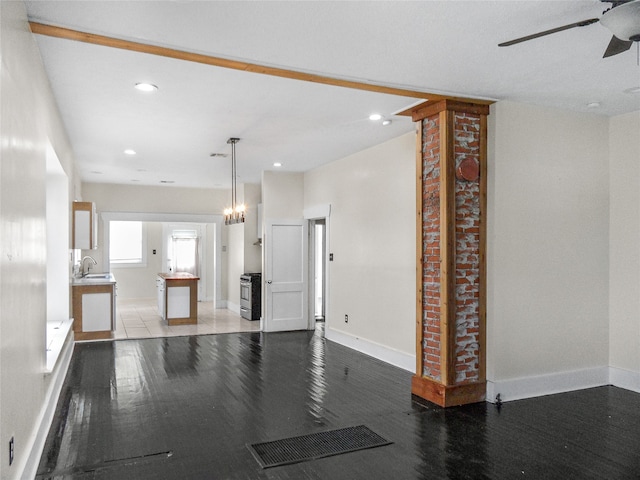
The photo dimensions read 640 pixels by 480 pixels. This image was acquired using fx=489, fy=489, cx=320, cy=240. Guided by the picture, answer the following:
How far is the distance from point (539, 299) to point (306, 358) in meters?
2.93

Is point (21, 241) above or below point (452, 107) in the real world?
below

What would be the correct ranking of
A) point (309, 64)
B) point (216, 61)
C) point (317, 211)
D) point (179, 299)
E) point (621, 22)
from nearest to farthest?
point (621, 22), point (216, 61), point (309, 64), point (317, 211), point (179, 299)

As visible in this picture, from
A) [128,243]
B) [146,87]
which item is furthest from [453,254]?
[128,243]

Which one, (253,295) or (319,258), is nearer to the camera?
(253,295)

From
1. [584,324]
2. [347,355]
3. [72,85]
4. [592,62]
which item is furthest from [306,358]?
[592,62]

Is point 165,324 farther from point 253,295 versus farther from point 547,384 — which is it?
point 547,384

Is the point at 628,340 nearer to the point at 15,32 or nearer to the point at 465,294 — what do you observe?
the point at 465,294

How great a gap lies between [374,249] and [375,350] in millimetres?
1297

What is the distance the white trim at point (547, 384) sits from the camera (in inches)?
175

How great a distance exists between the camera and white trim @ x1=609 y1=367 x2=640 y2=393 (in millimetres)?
4742

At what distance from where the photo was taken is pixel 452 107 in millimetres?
4352

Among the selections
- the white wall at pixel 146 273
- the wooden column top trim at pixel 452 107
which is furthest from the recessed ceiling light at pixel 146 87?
the white wall at pixel 146 273

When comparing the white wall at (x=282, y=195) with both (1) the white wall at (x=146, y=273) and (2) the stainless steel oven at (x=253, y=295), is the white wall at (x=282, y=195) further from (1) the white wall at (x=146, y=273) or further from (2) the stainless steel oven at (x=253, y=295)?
(1) the white wall at (x=146, y=273)

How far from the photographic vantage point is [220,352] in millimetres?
6598
